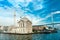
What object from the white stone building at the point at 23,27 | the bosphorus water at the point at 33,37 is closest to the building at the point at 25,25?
the white stone building at the point at 23,27

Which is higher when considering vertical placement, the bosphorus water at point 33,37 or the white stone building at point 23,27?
the white stone building at point 23,27

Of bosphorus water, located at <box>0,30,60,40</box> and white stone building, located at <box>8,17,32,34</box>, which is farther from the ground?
white stone building, located at <box>8,17,32,34</box>

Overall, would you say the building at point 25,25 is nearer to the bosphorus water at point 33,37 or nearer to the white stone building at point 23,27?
the white stone building at point 23,27

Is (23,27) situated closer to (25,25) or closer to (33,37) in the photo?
(25,25)

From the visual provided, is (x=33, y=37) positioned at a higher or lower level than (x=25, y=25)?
lower

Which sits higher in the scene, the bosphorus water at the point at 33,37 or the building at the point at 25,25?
the building at the point at 25,25

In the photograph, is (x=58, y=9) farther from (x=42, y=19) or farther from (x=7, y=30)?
(x=7, y=30)

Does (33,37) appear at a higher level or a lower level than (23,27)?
lower

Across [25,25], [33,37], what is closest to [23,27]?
[25,25]

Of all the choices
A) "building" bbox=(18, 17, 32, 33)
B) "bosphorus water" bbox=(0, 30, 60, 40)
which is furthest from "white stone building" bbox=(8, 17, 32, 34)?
"bosphorus water" bbox=(0, 30, 60, 40)

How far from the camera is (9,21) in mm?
4125

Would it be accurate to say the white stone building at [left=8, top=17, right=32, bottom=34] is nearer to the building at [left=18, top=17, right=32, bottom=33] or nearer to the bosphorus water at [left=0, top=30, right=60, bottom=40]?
the building at [left=18, top=17, right=32, bottom=33]

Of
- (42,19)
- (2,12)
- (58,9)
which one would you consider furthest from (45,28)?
(2,12)

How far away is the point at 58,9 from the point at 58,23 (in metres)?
0.33
